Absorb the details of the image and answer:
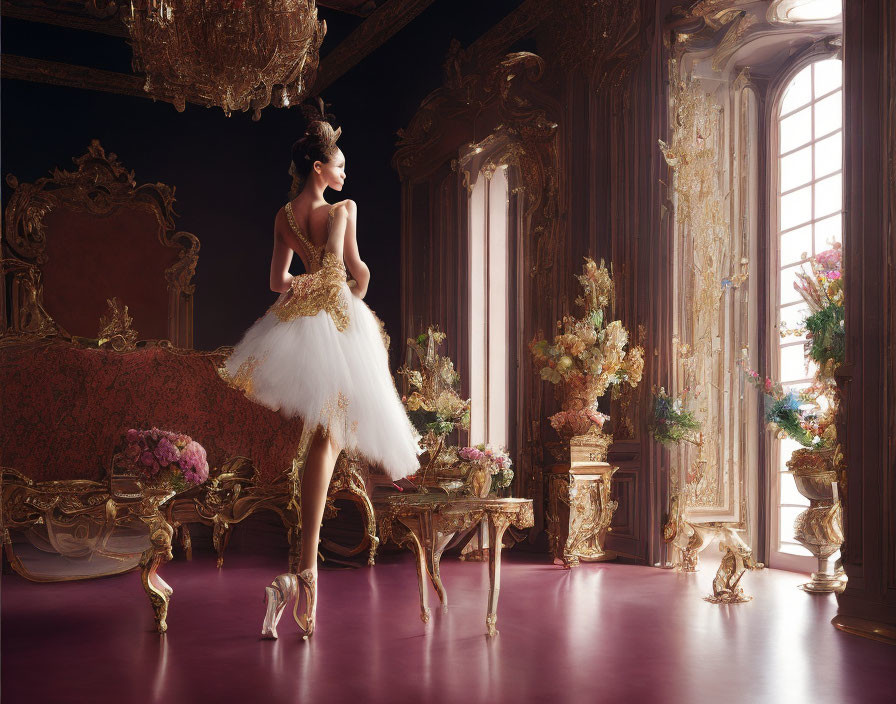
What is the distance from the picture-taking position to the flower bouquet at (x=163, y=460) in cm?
401

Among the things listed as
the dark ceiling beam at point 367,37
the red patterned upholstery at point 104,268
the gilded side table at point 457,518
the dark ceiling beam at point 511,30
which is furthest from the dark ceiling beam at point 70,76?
the gilded side table at point 457,518

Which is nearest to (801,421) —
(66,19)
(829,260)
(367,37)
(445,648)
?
(829,260)

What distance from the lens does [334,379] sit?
375 centimetres

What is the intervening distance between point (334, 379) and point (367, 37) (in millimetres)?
6550

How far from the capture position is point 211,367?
20.0 ft

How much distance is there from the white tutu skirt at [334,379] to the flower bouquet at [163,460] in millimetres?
399

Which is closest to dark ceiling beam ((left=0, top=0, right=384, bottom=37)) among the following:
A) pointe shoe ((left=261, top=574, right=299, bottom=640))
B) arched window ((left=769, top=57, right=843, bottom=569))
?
arched window ((left=769, top=57, right=843, bottom=569))

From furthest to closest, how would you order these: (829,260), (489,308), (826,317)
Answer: (489,308) → (829,260) → (826,317)

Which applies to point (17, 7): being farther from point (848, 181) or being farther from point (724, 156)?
point (848, 181)

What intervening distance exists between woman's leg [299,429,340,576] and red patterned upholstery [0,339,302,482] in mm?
2017

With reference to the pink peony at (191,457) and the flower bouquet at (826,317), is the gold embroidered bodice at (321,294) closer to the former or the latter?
the pink peony at (191,457)

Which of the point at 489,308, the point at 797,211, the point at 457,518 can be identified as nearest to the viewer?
the point at 457,518

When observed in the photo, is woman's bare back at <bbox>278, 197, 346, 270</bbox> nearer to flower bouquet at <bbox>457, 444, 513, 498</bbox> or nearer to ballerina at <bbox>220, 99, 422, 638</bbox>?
ballerina at <bbox>220, 99, 422, 638</bbox>

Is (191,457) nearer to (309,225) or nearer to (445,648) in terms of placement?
(309,225)
